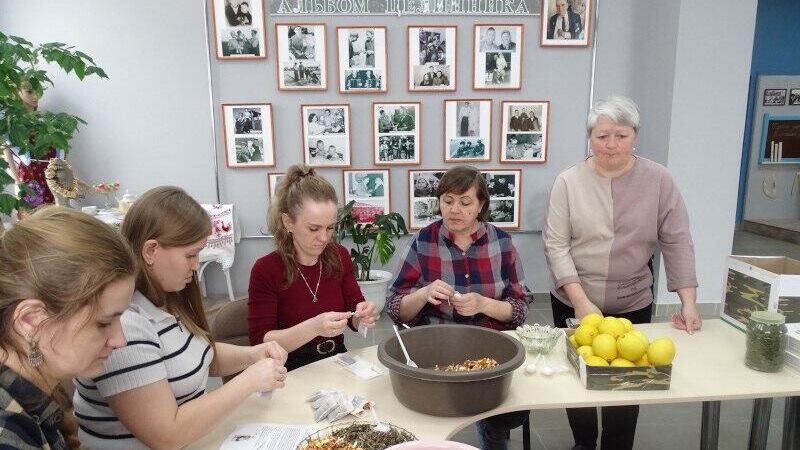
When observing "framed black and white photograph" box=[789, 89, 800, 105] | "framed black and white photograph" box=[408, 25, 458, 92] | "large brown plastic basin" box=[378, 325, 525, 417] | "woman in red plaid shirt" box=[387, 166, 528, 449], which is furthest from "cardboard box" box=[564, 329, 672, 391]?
"framed black and white photograph" box=[789, 89, 800, 105]

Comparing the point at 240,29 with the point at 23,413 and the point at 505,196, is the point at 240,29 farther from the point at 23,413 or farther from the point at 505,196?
the point at 23,413

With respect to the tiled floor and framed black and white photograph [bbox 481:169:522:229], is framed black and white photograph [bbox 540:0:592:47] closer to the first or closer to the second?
framed black and white photograph [bbox 481:169:522:229]

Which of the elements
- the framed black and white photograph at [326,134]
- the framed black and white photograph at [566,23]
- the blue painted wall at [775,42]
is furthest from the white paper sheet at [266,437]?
the blue painted wall at [775,42]

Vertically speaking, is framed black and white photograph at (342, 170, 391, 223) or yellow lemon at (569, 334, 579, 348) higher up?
framed black and white photograph at (342, 170, 391, 223)

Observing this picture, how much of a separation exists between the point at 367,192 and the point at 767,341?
2.99 m

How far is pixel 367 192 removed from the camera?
4.18m

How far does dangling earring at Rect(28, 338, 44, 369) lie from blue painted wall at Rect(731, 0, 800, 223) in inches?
321

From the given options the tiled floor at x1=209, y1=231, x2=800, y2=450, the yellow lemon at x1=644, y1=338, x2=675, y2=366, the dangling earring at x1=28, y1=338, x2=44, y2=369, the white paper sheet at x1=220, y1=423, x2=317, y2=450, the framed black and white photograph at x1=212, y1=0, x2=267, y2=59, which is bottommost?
the tiled floor at x1=209, y1=231, x2=800, y2=450

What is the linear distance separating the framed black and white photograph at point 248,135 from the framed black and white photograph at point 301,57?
270 mm

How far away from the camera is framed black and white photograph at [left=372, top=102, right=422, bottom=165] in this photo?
4.05 metres

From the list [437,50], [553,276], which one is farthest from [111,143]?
[553,276]

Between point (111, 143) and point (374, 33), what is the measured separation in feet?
7.18

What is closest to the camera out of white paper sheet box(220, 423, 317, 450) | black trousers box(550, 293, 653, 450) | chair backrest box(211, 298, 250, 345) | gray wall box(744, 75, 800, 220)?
white paper sheet box(220, 423, 317, 450)

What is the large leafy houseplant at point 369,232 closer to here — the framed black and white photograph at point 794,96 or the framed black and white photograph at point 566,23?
the framed black and white photograph at point 566,23
